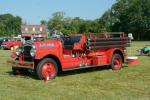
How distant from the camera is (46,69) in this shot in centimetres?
1363

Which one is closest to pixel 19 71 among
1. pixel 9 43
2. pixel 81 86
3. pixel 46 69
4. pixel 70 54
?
pixel 46 69

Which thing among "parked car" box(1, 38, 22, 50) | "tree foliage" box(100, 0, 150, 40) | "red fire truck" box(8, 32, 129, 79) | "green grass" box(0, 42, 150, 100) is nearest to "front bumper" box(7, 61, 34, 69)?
"red fire truck" box(8, 32, 129, 79)

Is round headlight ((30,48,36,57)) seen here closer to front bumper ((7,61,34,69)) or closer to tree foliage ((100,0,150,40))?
front bumper ((7,61,34,69))

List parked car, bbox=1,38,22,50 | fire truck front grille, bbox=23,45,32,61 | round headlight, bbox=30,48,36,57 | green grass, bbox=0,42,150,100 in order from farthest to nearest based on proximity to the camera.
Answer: parked car, bbox=1,38,22,50
fire truck front grille, bbox=23,45,32,61
round headlight, bbox=30,48,36,57
green grass, bbox=0,42,150,100

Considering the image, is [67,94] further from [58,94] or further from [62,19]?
[62,19]

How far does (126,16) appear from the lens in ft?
352

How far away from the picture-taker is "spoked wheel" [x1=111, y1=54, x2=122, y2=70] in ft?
54.2

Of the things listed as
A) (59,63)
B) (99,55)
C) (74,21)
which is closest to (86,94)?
(59,63)

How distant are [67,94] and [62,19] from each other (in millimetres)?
133785

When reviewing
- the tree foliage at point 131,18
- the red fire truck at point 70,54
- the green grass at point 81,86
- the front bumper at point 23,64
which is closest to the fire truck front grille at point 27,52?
the red fire truck at point 70,54

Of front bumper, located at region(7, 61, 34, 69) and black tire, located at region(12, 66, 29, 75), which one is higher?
front bumper, located at region(7, 61, 34, 69)

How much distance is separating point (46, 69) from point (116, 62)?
416 cm

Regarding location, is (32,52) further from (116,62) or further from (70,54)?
(116,62)

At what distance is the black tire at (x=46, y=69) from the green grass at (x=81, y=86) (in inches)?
10.0
